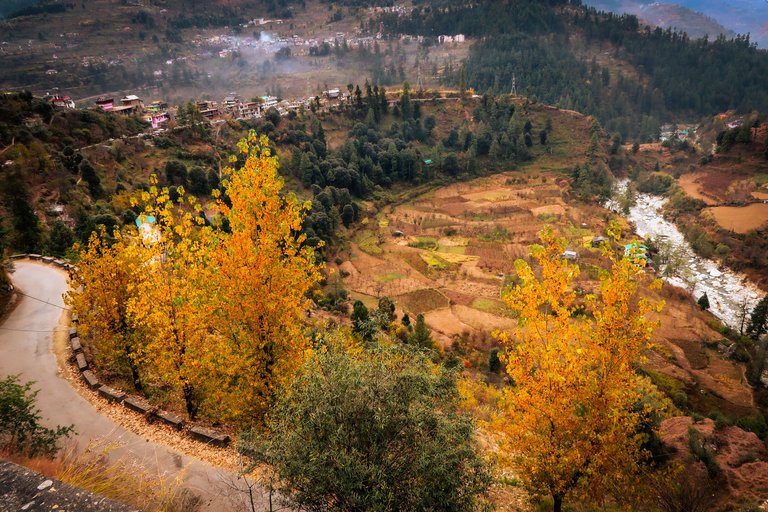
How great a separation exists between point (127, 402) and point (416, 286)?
40.7 meters

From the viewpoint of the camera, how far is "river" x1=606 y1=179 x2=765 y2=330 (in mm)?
51344

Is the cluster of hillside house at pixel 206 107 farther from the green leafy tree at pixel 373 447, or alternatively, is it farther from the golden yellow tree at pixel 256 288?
the green leafy tree at pixel 373 447

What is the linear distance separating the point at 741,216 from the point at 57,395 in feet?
295

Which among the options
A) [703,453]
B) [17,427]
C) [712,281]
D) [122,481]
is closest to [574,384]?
[122,481]

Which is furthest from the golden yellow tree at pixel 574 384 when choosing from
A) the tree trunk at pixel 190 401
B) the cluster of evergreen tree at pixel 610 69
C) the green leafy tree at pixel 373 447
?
the cluster of evergreen tree at pixel 610 69

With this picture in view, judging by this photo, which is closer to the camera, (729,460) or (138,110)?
(729,460)

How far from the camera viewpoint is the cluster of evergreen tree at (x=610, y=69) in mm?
138500

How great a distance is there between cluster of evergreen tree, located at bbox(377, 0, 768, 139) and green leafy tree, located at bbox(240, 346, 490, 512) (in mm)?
129389

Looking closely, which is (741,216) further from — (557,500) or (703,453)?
(557,500)

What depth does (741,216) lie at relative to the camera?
227ft

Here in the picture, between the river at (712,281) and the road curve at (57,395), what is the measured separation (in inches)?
1950

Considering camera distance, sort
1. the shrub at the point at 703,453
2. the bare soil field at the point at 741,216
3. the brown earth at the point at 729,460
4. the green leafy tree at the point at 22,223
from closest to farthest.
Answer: the brown earth at the point at 729,460
the shrub at the point at 703,453
the green leafy tree at the point at 22,223
the bare soil field at the point at 741,216

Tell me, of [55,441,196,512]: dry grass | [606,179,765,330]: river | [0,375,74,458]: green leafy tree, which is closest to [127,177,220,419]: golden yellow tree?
[55,441,196,512]: dry grass

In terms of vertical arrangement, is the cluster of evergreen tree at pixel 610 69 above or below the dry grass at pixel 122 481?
above
